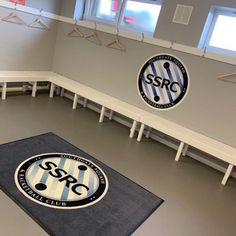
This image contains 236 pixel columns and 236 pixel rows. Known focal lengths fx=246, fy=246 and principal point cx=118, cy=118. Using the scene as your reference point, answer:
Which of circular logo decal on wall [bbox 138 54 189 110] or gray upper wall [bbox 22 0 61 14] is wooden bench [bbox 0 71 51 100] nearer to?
gray upper wall [bbox 22 0 61 14]

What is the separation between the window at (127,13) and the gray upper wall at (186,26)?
30 cm

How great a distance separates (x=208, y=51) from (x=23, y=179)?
8.38 feet

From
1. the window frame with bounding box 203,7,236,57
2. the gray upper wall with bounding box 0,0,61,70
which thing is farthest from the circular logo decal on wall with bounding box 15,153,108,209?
the gray upper wall with bounding box 0,0,61,70

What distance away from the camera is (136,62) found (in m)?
3.66

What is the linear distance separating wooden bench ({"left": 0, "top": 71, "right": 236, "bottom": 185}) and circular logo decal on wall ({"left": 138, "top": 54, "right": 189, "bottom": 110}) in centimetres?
23

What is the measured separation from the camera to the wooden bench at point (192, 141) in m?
2.81

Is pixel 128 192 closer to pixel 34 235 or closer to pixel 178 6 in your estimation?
pixel 34 235

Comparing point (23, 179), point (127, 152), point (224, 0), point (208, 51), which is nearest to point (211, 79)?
point (208, 51)

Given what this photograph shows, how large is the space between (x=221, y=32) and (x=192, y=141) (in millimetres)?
1458

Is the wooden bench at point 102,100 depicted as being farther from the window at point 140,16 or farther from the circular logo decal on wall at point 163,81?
the window at point 140,16

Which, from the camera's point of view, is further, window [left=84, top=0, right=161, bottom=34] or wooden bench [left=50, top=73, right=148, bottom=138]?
window [left=84, top=0, right=161, bottom=34]

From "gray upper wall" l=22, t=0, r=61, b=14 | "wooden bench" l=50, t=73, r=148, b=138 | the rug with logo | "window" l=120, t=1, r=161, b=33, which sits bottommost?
the rug with logo

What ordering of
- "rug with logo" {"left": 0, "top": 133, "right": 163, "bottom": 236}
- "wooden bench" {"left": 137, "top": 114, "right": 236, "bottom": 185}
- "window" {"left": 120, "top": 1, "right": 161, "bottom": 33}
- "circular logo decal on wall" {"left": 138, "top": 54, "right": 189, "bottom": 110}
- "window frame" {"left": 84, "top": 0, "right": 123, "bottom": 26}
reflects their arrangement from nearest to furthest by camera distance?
"rug with logo" {"left": 0, "top": 133, "right": 163, "bottom": 236}
"wooden bench" {"left": 137, "top": 114, "right": 236, "bottom": 185}
"circular logo decal on wall" {"left": 138, "top": 54, "right": 189, "bottom": 110}
"window" {"left": 120, "top": 1, "right": 161, "bottom": 33}
"window frame" {"left": 84, "top": 0, "right": 123, "bottom": 26}

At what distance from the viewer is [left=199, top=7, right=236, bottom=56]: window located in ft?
10.1
